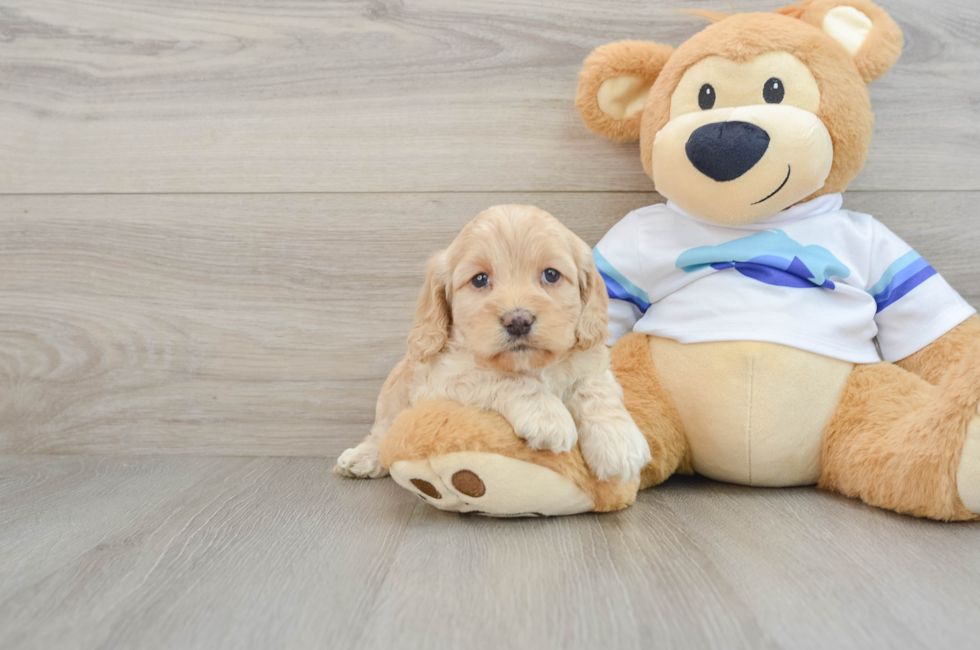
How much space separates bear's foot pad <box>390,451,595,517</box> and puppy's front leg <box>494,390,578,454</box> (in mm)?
43

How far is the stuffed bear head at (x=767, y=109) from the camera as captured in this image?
3.82 feet

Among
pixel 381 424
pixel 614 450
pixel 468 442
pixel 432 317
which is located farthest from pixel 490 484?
pixel 381 424

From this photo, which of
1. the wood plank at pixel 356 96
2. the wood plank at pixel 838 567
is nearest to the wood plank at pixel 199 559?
the wood plank at pixel 838 567

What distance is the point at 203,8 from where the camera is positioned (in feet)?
5.18

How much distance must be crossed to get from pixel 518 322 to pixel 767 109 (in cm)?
61

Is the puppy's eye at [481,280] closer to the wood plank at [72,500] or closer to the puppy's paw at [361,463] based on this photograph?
the puppy's paw at [361,463]

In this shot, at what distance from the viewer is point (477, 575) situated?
0.88 m

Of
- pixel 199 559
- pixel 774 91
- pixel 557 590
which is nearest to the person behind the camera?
pixel 557 590

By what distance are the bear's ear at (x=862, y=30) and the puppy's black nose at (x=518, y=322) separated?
840mm

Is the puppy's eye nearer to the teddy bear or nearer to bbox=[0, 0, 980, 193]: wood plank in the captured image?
the teddy bear

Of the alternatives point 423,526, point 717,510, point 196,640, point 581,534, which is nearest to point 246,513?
point 423,526

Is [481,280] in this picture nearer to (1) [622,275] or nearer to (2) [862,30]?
(1) [622,275]

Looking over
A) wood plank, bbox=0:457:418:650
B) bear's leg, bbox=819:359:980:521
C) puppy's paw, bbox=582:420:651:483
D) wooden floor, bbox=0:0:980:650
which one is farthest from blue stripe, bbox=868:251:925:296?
wood plank, bbox=0:457:418:650

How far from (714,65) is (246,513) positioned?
1.17 metres
